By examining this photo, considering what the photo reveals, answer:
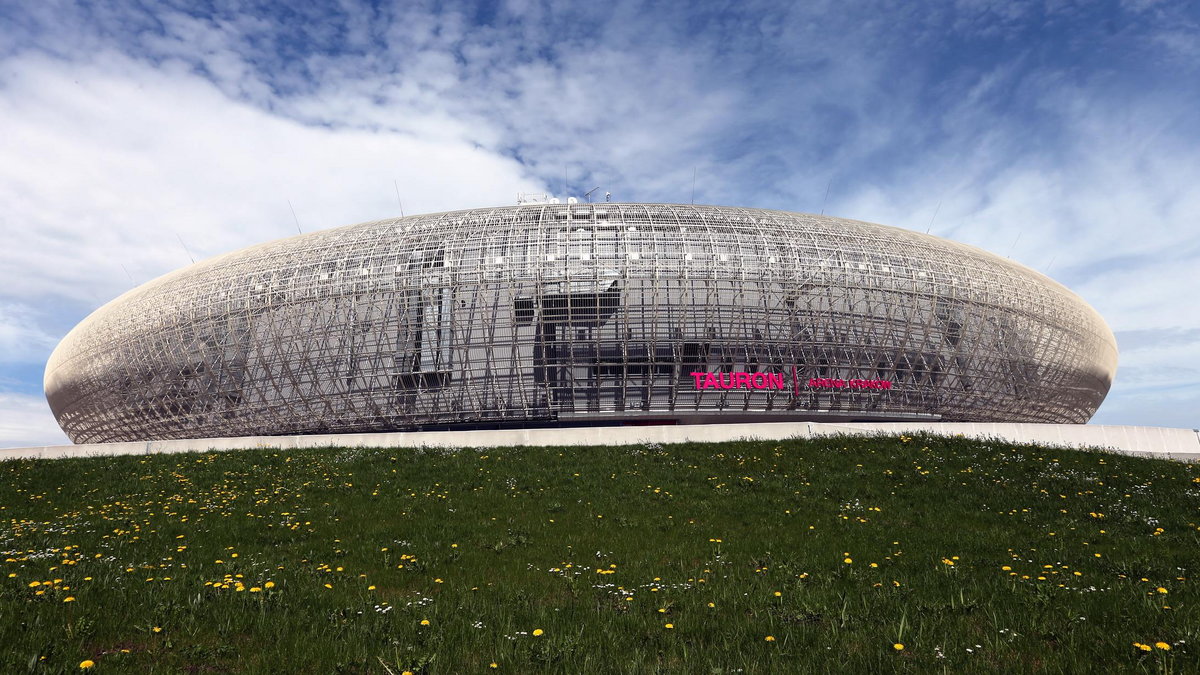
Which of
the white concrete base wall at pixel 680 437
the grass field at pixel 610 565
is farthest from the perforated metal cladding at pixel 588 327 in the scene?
the grass field at pixel 610 565

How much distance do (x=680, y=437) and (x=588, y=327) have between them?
17.6 m

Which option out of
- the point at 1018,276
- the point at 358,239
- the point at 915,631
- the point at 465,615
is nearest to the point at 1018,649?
the point at 915,631

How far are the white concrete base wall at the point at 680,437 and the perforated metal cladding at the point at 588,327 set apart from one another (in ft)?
50.2

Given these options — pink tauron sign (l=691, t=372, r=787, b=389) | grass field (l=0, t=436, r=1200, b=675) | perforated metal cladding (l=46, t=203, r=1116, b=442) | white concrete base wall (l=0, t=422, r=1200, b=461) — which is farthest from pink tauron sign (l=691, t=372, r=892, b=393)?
grass field (l=0, t=436, r=1200, b=675)

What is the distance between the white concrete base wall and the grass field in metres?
3.25

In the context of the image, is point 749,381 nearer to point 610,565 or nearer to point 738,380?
point 738,380

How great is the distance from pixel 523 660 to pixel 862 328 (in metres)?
37.6

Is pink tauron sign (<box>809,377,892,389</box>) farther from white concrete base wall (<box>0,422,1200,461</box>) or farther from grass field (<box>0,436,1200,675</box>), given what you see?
grass field (<box>0,436,1200,675</box>)

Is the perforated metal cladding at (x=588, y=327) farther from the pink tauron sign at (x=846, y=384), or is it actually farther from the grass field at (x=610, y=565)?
the grass field at (x=610, y=565)

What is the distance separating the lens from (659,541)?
10.0m

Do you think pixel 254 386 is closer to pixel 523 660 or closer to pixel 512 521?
pixel 512 521

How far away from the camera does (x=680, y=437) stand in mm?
20250

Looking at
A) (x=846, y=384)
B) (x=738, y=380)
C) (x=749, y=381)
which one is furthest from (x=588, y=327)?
(x=846, y=384)

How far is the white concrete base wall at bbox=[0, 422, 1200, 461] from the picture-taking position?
20703 mm
